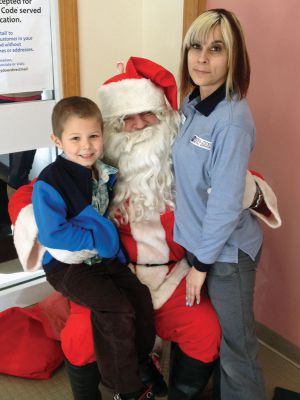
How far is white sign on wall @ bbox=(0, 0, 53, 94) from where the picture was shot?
1.79 meters

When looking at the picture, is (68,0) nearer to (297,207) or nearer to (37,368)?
(297,207)

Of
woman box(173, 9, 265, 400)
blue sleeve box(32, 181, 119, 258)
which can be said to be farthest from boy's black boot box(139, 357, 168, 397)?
blue sleeve box(32, 181, 119, 258)

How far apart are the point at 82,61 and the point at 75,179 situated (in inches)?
35.0

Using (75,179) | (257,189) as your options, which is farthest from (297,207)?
(75,179)

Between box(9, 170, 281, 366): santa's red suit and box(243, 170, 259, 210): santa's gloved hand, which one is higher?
box(243, 170, 259, 210): santa's gloved hand

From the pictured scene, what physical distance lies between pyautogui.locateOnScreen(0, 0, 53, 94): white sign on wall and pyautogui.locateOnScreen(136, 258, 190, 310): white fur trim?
3.14ft

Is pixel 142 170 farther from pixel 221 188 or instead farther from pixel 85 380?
pixel 85 380

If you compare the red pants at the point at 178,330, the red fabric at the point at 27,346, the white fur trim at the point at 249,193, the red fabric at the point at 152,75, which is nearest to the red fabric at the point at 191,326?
the red pants at the point at 178,330

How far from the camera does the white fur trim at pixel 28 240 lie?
1.44 m

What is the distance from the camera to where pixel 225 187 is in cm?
128

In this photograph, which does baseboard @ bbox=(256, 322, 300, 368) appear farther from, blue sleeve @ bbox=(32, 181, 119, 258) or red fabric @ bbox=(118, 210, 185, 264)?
blue sleeve @ bbox=(32, 181, 119, 258)

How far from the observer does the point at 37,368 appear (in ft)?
5.93

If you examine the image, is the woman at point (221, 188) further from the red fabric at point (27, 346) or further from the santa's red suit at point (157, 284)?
the red fabric at point (27, 346)

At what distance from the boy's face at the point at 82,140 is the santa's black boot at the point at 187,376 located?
728 mm
